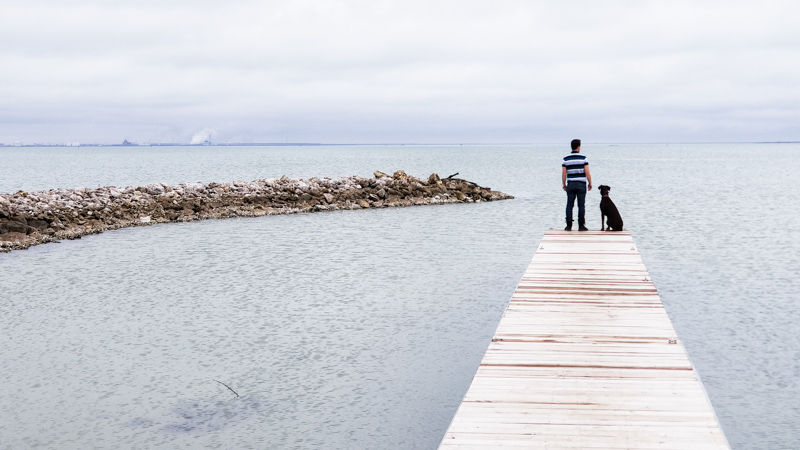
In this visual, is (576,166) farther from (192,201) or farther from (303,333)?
(192,201)

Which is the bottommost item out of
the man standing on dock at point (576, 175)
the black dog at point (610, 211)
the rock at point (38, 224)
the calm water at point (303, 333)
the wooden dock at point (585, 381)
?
the calm water at point (303, 333)

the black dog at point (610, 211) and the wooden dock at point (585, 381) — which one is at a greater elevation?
the black dog at point (610, 211)

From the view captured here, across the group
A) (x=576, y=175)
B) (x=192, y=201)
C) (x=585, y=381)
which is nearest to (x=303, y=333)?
(x=585, y=381)

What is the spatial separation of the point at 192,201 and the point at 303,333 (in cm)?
2262

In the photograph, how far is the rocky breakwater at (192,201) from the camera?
26.1 meters

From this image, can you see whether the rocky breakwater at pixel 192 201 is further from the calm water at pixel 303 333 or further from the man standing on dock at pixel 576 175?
the man standing on dock at pixel 576 175

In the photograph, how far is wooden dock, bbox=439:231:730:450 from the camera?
5215 millimetres

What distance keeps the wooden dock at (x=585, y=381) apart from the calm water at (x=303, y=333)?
1.51 meters

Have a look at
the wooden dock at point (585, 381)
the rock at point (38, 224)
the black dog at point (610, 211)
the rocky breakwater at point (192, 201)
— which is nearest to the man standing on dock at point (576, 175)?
the black dog at point (610, 211)

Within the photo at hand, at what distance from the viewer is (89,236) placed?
83.8 feet

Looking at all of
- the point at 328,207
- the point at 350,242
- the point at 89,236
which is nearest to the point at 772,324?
the point at 350,242

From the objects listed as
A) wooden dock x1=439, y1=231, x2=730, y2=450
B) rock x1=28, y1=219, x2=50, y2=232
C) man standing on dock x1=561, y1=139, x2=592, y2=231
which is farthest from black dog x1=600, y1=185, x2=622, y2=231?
rock x1=28, y1=219, x2=50, y2=232

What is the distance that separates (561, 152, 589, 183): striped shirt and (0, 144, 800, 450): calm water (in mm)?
2916

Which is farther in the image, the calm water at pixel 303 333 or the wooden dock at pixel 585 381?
the calm water at pixel 303 333
